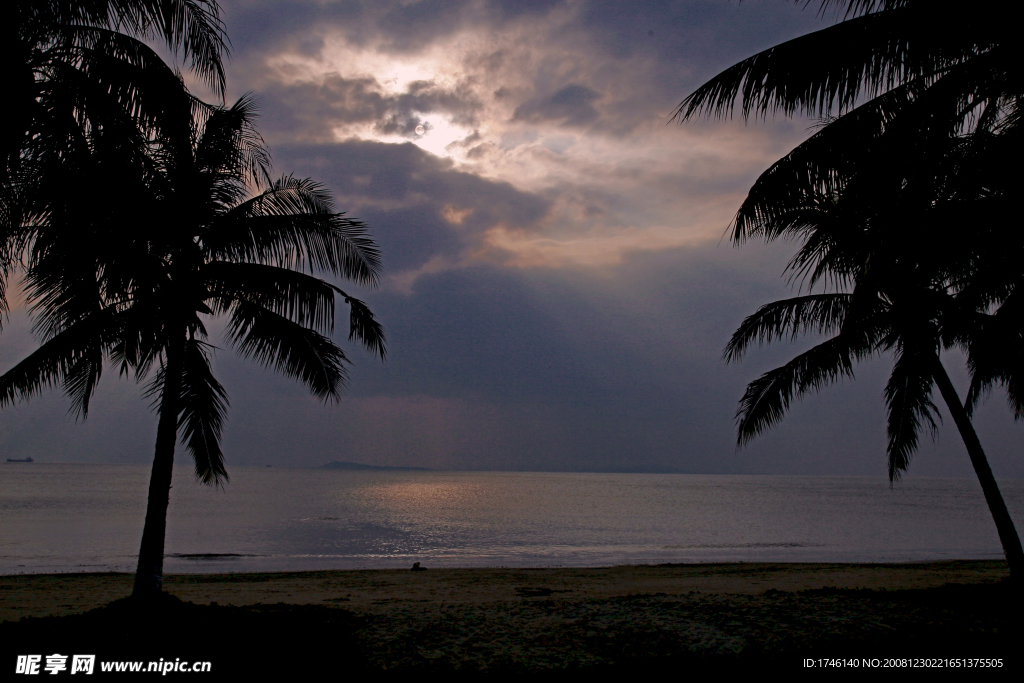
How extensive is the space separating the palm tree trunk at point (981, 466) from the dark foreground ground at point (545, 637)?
27.5 inches

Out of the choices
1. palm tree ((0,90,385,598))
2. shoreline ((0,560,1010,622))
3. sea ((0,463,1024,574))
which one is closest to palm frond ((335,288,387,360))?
palm tree ((0,90,385,598))

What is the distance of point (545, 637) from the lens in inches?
244

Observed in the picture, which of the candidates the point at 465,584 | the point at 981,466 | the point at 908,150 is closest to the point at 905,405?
the point at 981,466

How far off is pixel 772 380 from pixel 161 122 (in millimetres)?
9513

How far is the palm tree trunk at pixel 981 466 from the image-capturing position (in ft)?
26.6

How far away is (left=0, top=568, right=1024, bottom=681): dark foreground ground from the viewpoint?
5371 mm

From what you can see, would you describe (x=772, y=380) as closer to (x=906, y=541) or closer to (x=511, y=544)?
(x=511, y=544)

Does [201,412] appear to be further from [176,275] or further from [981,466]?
[981,466]

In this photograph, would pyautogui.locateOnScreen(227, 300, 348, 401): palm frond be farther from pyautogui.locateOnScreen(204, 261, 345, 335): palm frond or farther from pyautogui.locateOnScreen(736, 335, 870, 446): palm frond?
pyautogui.locateOnScreen(736, 335, 870, 446): palm frond

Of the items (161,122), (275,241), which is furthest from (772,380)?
(161,122)

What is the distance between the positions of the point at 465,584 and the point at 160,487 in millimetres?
8049

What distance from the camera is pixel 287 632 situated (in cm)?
611

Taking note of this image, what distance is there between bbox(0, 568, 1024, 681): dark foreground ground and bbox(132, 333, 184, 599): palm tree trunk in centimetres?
31

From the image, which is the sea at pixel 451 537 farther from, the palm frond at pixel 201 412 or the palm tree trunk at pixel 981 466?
the palm tree trunk at pixel 981 466
